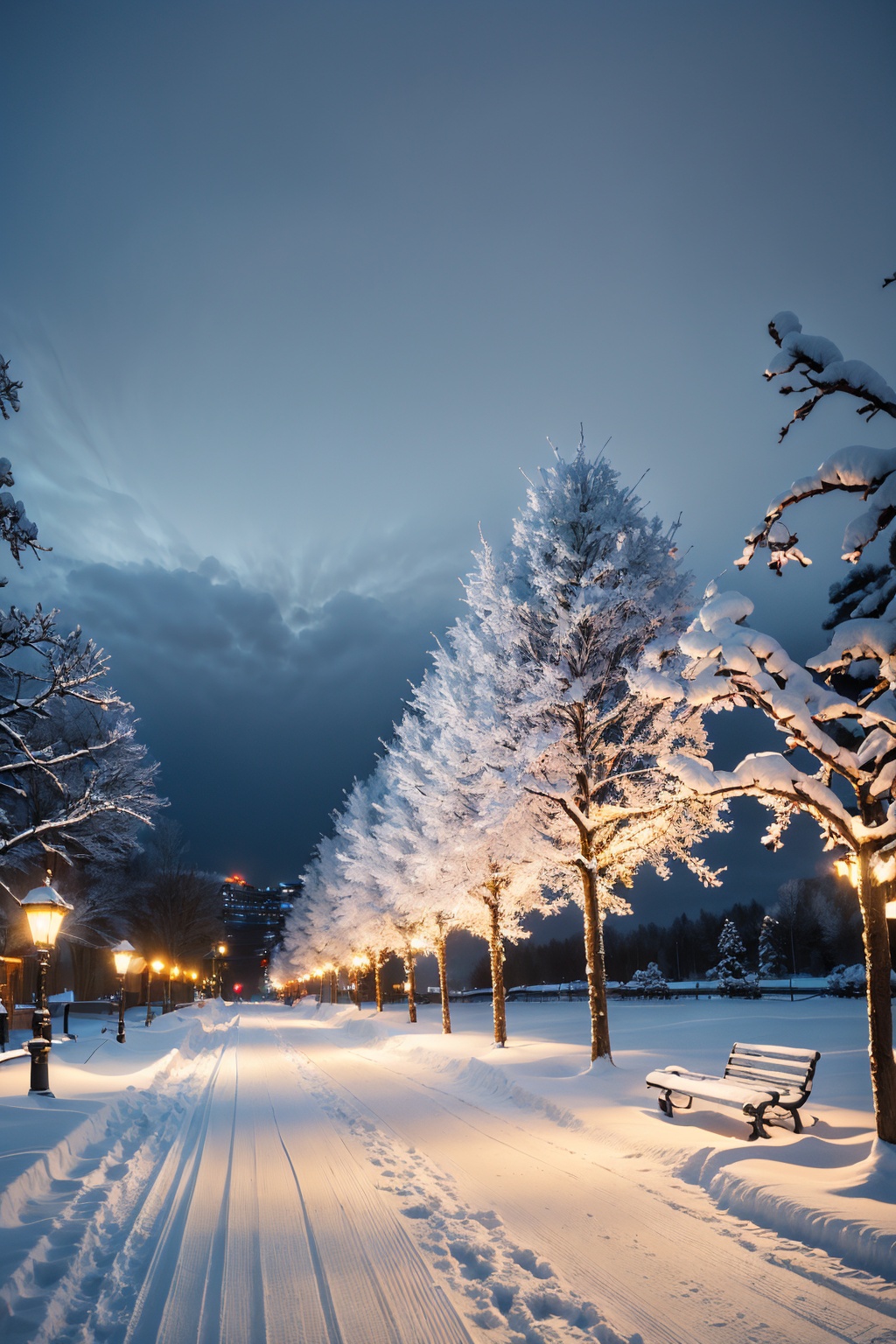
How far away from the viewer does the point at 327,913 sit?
48125mm

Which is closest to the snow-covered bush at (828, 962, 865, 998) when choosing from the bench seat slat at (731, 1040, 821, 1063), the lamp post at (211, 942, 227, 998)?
the bench seat slat at (731, 1040, 821, 1063)

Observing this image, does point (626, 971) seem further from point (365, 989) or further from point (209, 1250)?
point (209, 1250)

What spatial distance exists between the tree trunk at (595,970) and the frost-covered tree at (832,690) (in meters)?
6.06

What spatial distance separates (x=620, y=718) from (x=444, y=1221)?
9.96 metres

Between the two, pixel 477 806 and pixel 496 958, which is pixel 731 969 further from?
pixel 477 806

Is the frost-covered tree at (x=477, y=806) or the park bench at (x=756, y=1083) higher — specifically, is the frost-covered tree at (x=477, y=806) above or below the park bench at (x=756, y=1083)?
above

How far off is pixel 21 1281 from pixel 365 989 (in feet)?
317

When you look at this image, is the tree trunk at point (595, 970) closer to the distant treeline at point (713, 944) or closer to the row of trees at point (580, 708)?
the row of trees at point (580, 708)

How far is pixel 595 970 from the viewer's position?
46.0 feet

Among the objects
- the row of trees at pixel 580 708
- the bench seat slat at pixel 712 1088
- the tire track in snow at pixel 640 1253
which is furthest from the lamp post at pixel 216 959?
the tire track in snow at pixel 640 1253

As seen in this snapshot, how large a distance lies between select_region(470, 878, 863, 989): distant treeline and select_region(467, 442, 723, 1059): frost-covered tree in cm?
6671

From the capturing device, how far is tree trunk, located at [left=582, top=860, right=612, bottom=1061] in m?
13.4

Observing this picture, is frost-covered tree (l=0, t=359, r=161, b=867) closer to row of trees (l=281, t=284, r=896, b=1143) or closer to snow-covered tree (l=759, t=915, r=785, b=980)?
row of trees (l=281, t=284, r=896, b=1143)

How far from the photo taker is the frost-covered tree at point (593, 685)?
13.7 meters
